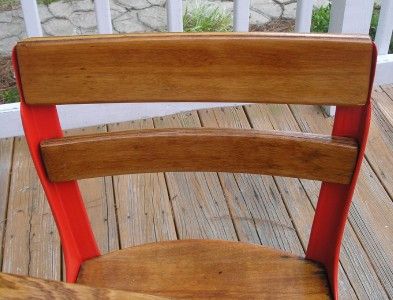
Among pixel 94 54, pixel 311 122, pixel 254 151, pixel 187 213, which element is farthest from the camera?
pixel 311 122

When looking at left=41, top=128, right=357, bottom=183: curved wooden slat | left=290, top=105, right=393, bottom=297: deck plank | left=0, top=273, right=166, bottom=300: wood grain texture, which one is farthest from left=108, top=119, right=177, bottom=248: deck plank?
left=0, top=273, right=166, bottom=300: wood grain texture

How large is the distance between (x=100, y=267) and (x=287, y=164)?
16.4 inches

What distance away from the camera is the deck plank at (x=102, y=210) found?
5.94ft

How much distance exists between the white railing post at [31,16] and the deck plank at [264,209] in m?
0.84

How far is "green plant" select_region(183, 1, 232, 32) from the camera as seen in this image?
11.2 ft

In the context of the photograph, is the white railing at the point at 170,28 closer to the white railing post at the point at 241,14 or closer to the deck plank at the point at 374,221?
the white railing post at the point at 241,14

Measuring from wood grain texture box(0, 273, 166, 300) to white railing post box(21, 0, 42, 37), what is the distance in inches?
63.8

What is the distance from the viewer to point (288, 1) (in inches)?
155

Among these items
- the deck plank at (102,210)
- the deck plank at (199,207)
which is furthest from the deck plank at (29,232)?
the deck plank at (199,207)

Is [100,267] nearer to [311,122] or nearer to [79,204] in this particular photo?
[79,204]

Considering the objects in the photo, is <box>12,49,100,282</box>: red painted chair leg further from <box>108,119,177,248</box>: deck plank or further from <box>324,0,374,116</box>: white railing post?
<box>324,0,374,116</box>: white railing post

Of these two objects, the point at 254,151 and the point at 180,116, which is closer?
the point at 254,151

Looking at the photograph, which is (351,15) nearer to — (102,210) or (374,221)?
(374,221)

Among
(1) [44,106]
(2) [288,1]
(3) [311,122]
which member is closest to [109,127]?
(3) [311,122]
